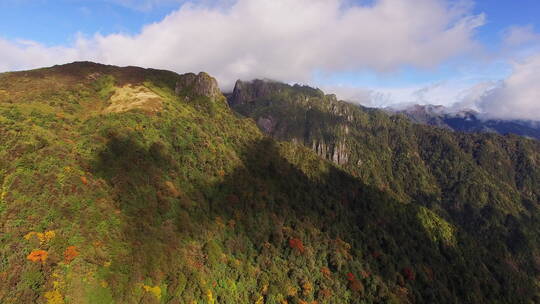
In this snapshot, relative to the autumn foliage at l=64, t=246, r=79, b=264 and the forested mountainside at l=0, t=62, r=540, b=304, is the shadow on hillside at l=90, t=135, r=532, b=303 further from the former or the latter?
the autumn foliage at l=64, t=246, r=79, b=264

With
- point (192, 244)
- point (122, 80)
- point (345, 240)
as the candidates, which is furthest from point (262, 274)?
point (122, 80)

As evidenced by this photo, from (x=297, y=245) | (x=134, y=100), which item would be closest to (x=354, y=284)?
(x=297, y=245)

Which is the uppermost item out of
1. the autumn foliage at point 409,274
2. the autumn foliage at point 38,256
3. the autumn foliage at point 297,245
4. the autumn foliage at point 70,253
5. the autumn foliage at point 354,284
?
the autumn foliage at point 38,256

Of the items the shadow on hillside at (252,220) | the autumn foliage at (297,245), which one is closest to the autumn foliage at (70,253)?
the shadow on hillside at (252,220)

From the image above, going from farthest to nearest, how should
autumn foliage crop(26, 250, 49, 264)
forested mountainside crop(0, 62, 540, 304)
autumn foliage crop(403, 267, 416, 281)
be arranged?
autumn foliage crop(403, 267, 416, 281) → forested mountainside crop(0, 62, 540, 304) → autumn foliage crop(26, 250, 49, 264)

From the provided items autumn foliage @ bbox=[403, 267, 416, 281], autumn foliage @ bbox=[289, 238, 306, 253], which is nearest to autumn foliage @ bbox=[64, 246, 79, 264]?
autumn foliage @ bbox=[289, 238, 306, 253]

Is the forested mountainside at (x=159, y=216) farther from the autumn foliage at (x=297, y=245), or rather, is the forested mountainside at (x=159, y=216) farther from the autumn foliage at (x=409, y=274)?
the autumn foliage at (x=297, y=245)

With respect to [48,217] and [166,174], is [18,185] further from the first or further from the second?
[166,174]
